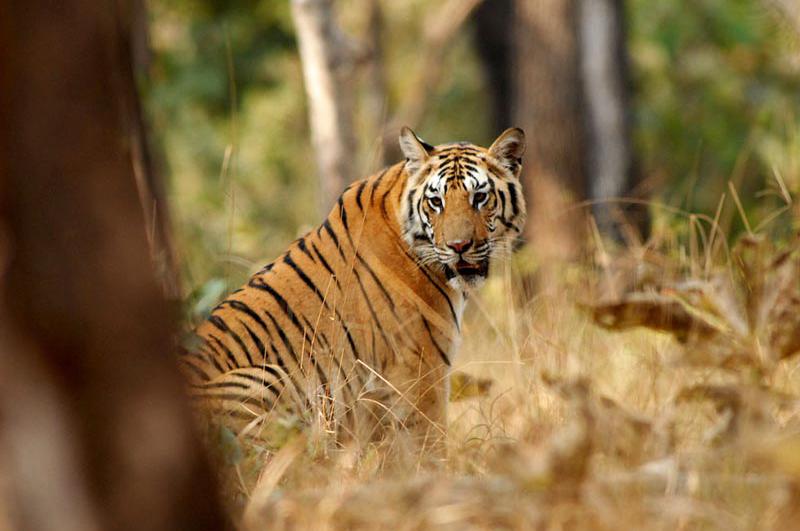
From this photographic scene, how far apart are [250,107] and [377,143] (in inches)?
614

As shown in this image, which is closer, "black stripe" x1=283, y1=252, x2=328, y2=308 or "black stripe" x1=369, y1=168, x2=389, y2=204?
"black stripe" x1=283, y1=252, x2=328, y2=308

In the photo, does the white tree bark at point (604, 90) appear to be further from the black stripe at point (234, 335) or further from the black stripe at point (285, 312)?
the black stripe at point (234, 335)

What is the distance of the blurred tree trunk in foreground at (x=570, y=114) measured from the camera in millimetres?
10000

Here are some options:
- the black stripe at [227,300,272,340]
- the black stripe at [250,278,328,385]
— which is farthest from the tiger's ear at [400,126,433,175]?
the black stripe at [227,300,272,340]

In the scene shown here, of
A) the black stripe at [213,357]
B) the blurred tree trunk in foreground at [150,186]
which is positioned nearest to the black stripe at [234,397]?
the black stripe at [213,357]

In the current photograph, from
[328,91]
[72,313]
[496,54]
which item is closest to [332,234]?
[72,313]

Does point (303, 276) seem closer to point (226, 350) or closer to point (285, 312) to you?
point (285, 312)

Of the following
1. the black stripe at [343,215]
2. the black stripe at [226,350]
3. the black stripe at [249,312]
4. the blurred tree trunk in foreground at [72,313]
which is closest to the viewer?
the blurred tree trunk in foreground at [72,313]

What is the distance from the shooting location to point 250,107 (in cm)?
1984

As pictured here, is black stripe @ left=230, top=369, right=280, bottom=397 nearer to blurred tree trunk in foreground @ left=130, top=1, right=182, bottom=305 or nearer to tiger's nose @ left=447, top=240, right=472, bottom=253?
blurred tree trunk in foreground @ left=130, top=1, right=182, bottom=305

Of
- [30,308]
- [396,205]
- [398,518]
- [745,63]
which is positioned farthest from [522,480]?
[745,63]

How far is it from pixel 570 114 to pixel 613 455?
8037mm

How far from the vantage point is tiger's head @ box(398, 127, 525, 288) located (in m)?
4.76

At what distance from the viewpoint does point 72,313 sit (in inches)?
80.7
